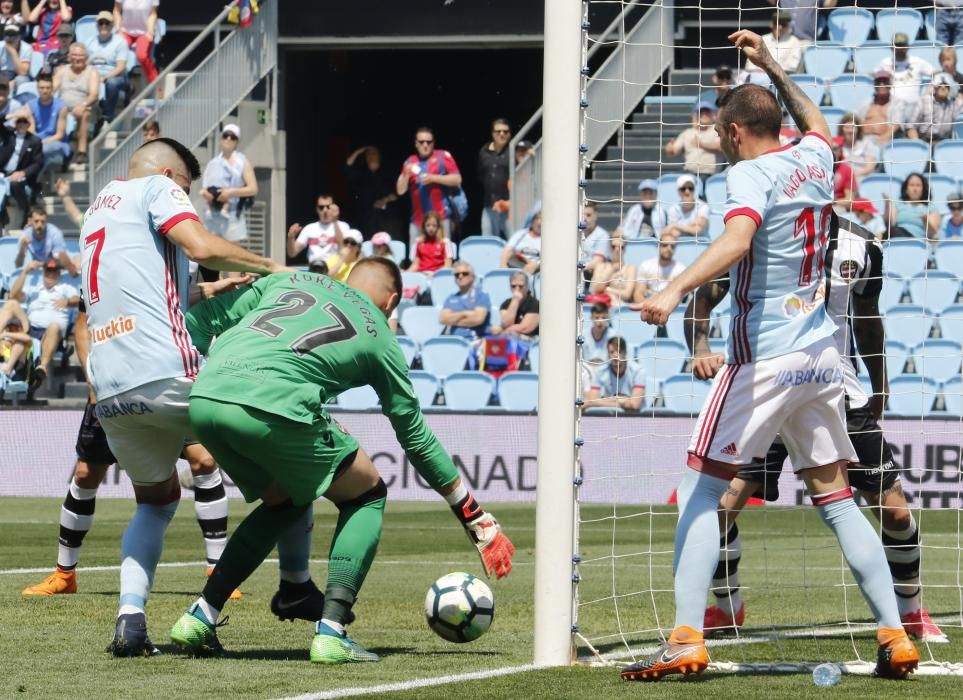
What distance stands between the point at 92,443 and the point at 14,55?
18.1 m

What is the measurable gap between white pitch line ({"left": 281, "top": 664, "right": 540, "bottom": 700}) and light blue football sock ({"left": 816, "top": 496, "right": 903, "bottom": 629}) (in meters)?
1.22

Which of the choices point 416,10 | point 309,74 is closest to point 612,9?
point 416,10

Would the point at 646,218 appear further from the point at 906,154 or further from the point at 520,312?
the point at 906,154

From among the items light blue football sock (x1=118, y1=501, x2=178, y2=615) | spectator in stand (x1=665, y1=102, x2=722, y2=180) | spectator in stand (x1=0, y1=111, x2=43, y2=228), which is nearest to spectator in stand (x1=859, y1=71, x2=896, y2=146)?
spectator in stand (x1=665, y1=102, x2=722, y2=180)

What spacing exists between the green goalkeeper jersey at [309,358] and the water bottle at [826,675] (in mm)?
1571

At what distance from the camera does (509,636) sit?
23.5ft

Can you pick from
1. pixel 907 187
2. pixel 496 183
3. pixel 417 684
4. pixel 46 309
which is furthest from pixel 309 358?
pixel 496 183

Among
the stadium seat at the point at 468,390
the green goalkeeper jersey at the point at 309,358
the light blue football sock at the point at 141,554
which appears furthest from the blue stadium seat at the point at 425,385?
the green goalkeeper jersey at the point at 309,358

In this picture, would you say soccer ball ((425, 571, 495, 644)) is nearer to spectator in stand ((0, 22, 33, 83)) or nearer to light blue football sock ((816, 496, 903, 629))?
light blue football sock ((816, 496, 903, 629))

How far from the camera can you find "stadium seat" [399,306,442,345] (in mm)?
19766

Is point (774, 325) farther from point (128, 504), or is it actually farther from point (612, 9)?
point (612, 9)

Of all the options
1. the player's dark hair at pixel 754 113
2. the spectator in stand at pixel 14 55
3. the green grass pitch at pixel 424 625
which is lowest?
the green grass pitch at pixel 424 625

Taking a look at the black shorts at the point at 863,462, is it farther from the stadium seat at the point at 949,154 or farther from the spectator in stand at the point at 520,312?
the stadium seat at the point at 949,154

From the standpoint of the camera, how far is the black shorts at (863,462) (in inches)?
294
